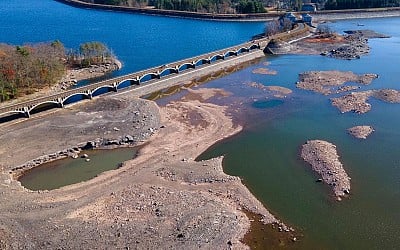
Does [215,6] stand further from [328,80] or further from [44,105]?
[44,105]

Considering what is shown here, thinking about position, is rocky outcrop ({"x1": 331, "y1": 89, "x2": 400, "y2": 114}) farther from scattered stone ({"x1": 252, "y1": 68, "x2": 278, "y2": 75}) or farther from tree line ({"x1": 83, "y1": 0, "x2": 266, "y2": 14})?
tree line ({"x1": 83, "y1": 0, "x2": 266, "y2": 14})

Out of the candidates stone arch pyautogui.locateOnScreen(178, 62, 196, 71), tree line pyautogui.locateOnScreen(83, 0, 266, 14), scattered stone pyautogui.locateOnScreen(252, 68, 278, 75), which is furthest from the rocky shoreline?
tree line pyautogui.locateOnScreen(83, 0, 266, 14)

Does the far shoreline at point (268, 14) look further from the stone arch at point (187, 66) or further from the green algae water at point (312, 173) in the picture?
the green algae water at point (312, 173)

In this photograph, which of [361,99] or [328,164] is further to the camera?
[361,99]

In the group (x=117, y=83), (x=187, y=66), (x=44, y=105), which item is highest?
(x=117, y=83)

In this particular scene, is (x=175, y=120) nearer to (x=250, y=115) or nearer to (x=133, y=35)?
(x=250, y=115)

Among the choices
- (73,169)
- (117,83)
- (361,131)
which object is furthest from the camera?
(117,83)

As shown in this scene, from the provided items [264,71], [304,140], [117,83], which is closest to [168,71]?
[117,83]
